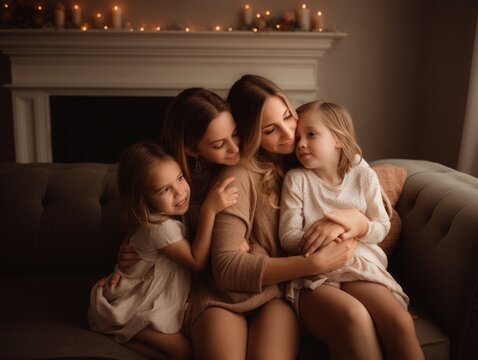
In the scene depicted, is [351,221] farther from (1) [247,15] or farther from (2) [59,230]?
(1) [247,15]

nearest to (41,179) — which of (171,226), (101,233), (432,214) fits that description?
(101,233)

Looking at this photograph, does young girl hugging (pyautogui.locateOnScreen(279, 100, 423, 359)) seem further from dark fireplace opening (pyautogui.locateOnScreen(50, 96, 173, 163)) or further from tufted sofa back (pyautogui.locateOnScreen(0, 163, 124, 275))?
dark fireplace opening (pyautogui.locateOnScreen(50, 96, 173, 163))

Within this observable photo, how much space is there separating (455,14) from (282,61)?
128 centimetres

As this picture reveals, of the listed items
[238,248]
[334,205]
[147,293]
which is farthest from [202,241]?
[334,205]

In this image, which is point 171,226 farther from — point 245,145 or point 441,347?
point 441,347

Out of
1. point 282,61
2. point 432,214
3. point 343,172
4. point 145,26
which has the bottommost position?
point 432,214

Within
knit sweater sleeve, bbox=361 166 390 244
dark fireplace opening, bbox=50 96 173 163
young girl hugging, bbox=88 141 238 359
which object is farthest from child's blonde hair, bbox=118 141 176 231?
dark fireplace opening, bbox=50 96 173 163

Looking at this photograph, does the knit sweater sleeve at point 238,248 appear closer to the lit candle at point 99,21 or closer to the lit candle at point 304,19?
the lit candle at point 304,19

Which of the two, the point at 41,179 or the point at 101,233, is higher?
Result: the point at 41,179

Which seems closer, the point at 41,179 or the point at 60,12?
the point at 41,179

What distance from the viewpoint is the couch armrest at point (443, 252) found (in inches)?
50.1

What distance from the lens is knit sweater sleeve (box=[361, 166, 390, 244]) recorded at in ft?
4.63

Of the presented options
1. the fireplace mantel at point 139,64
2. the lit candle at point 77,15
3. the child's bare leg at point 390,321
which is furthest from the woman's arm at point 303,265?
the lit candle at point 77,15

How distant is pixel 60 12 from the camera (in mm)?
3473
